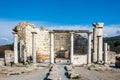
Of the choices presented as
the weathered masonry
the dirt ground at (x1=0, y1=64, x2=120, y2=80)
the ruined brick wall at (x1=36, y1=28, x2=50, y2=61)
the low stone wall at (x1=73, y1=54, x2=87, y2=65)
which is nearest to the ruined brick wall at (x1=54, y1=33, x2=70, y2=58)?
the weathered masonry

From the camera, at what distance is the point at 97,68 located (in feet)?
106

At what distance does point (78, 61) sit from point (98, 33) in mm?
4869

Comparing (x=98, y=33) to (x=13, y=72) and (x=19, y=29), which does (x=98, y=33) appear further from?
(x=13, y=72)

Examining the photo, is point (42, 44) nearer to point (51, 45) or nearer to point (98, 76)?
point (51, 45)

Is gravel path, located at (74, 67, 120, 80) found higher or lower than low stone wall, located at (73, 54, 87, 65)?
lower

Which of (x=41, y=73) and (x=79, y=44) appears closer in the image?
(x=41, y=73)

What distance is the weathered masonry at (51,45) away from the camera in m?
36.5

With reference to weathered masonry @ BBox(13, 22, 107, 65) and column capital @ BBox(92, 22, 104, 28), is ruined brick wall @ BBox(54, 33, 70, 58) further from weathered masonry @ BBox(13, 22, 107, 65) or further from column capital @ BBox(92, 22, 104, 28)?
column capital @ BBox(92, 22, 104, 28)

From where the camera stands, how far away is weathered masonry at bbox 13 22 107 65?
36.5m

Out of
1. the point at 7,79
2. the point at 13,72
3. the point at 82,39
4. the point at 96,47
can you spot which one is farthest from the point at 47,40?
the point at 7,79

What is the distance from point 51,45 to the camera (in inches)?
1438

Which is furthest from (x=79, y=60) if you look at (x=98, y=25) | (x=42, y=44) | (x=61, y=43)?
(x=61, y=43)

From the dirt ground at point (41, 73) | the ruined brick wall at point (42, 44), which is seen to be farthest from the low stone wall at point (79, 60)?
the dirt ground at point (41, 73)

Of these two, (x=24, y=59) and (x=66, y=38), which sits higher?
(x=66, y=38)
